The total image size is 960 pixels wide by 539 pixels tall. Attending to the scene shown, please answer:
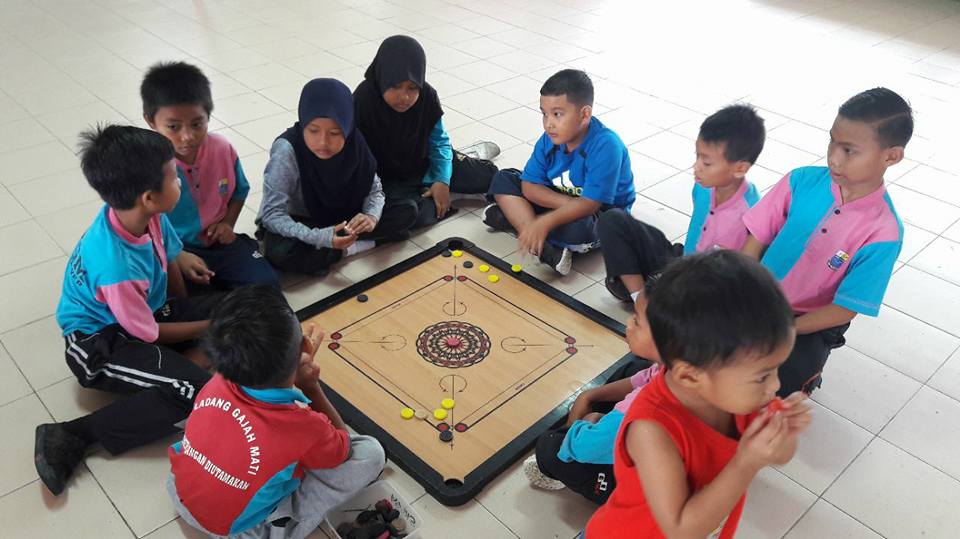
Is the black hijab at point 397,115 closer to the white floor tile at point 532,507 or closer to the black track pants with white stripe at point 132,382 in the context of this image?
the black track pants with white stripe at point 132,382

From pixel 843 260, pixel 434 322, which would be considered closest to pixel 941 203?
pixel 843 260

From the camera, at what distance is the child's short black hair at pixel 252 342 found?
131 centimetres

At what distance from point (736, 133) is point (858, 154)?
0.33 meters

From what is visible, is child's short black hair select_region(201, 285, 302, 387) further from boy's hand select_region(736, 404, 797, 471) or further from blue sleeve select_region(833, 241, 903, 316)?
blue sleeve select_region(833, 241, 903, 316)

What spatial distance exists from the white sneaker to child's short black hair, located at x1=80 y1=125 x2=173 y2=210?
1.12 metres

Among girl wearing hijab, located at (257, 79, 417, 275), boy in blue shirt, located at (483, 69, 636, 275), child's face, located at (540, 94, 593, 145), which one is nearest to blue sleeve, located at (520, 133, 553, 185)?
boy in blue shirt, located at (483, 69, 636, 275)

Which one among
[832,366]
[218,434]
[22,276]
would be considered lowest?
[22,276]

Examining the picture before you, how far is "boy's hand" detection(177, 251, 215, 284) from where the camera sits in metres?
2.10

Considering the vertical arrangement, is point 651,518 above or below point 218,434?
above

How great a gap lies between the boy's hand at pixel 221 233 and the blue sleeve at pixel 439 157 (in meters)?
0.78

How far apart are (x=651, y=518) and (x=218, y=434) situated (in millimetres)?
808

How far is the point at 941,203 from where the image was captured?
2984mm

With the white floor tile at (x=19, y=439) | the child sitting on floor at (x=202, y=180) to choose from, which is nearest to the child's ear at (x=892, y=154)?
the child sitting on floor at (x=202, y=180)

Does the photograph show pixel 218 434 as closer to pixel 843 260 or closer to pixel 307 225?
pixel 307 225
